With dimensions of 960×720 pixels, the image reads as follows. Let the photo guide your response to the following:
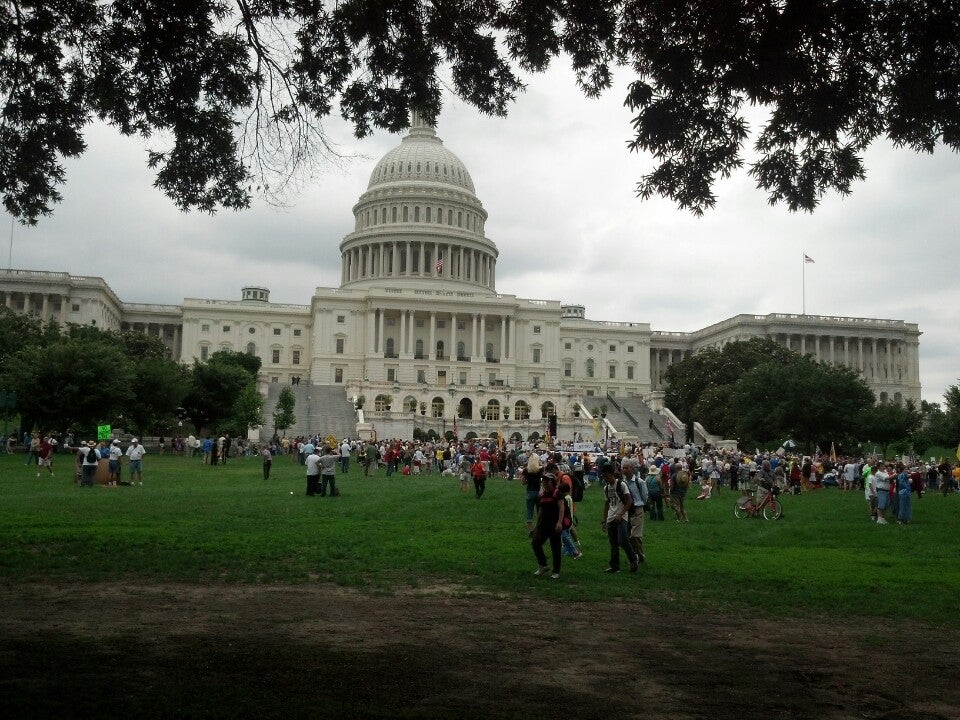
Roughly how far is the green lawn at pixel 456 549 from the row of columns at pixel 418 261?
96.2 m

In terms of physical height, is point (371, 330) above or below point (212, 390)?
Answer: above

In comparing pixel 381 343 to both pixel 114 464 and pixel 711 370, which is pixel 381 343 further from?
pixel 114 464

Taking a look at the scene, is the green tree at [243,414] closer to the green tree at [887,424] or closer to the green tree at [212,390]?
the green tree at [212,390]

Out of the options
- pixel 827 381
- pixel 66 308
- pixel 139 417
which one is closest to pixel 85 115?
pixel 139 417

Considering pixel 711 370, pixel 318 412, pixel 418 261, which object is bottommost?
pixel 318 412

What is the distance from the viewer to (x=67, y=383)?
46.0m

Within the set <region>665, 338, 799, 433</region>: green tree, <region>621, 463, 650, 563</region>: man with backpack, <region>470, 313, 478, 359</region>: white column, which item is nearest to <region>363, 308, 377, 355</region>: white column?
<region>470, 313, 478, 359</region>: white column

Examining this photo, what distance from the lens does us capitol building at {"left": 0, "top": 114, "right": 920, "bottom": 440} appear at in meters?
110

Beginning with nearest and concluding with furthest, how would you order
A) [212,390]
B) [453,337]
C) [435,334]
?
1. [212,390]
2. [453,337]
3. [435,334]

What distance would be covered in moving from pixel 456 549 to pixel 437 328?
321ft

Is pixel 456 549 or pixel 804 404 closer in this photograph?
pixel 456 549

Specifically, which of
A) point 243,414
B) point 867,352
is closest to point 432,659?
point 243,414

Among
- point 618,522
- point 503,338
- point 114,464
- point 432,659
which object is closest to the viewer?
point 432,659

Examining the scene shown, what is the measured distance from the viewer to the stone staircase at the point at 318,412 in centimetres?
7294
